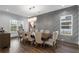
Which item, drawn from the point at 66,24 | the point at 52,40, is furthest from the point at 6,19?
the point at 66,24

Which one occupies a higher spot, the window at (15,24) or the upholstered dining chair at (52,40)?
the window at (15,24)

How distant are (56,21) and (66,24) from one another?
29.6 inches

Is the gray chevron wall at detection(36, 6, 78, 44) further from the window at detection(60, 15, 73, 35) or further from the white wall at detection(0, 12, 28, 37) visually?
the white wall at detection(0, 12, 28, 37)

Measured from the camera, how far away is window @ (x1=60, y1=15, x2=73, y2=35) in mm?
4902

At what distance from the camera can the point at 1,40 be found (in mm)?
3611

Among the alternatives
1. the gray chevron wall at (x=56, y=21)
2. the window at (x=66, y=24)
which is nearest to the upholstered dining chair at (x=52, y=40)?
the gray chevron wall at (x=56, y=21)

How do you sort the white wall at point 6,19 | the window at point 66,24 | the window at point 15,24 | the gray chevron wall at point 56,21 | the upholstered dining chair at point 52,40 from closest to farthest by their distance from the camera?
1. the upholstered dining chair at point 52,40
2. the gray chevron wall at point 56,21
3. the window at point 66,24
4. the white wall at point 6,19
5. the window at point 15,24

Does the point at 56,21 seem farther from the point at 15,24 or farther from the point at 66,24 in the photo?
the point at 15,24

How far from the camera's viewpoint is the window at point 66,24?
16.1ft

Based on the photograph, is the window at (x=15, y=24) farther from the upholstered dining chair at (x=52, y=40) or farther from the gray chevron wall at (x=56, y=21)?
the upholstered dining chair at (x=52, y=40)

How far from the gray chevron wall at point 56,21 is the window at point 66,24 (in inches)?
8.5
